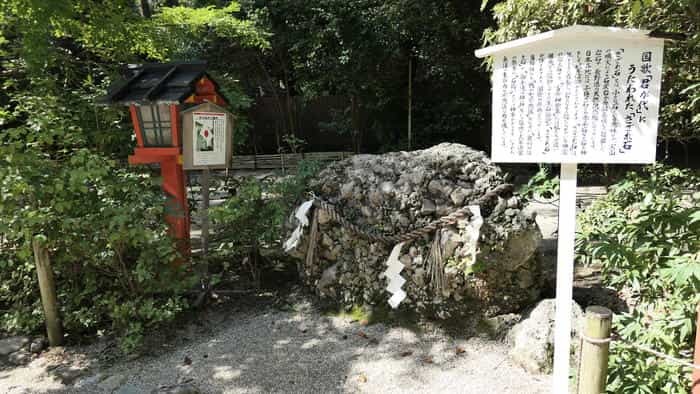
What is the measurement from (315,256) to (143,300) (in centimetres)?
146

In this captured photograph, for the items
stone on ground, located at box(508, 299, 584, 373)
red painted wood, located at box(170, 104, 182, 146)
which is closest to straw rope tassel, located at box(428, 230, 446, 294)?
stone on ground, located at box(508, 299, 584, 373)

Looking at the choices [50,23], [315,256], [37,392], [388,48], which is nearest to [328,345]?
[315,256]

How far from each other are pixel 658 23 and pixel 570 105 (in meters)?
1.69

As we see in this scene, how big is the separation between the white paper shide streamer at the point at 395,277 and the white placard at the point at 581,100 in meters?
1.59

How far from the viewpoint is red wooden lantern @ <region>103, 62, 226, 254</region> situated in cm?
378

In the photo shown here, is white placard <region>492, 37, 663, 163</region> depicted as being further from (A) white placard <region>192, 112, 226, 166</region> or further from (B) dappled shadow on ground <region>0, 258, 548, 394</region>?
(A) white placard <region>192, 112, 226, 166</region>

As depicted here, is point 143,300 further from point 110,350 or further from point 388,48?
point 388,48

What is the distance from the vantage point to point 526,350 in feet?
10.4

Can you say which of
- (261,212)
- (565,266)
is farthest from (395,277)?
(565,266)

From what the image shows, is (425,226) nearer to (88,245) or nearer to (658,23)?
(658,23)

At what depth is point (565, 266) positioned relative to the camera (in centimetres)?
224

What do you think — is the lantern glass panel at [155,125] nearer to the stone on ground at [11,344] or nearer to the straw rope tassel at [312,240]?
the straw rope tassel at [312,240]

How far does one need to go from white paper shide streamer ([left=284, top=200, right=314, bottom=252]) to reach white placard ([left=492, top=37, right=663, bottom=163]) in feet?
7.15

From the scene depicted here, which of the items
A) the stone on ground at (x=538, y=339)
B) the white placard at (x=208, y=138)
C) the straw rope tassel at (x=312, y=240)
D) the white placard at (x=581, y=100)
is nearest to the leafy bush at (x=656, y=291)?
the white placard at (x=581, y=100)
